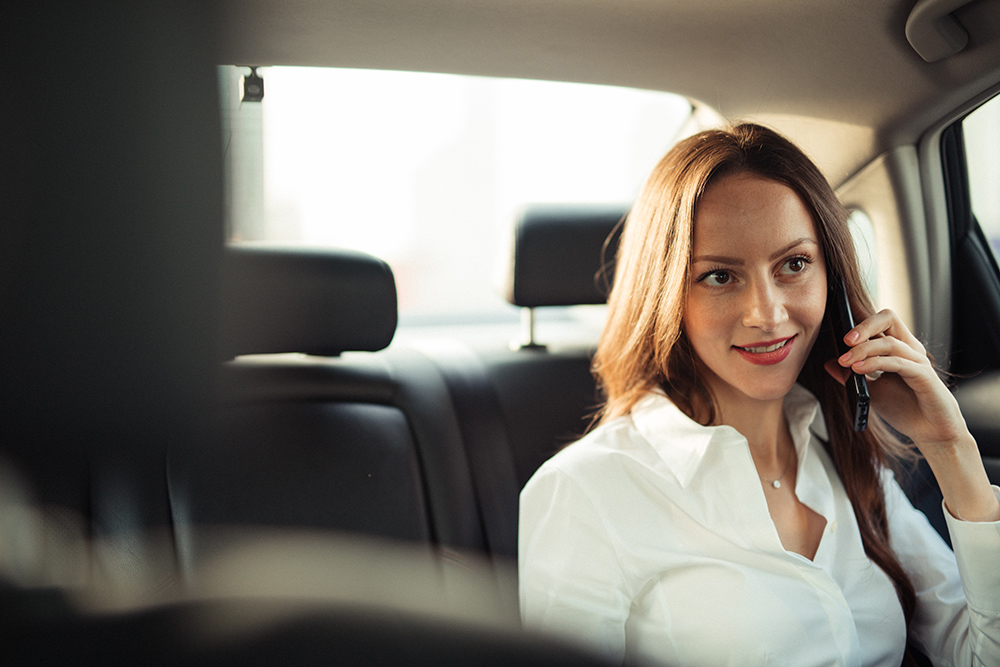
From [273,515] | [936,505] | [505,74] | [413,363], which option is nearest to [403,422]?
[413,363]

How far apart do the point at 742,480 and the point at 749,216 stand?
0.46 meters

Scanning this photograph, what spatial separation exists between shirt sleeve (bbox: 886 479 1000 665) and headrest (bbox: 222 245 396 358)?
118cm

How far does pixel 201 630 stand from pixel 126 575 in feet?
3.68

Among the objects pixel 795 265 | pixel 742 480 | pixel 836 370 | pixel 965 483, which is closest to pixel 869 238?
pixel 836 370

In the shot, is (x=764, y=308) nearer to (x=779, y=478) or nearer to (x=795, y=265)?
(x=795, y=265)

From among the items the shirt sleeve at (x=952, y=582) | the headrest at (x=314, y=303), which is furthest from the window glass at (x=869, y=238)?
the headrest at (x=314, y=303)

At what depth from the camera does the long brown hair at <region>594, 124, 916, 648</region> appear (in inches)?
53.3

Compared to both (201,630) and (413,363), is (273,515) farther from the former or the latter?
(201,630)

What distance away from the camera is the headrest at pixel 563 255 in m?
2.00

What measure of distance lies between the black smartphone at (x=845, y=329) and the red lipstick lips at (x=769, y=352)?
0.40 ft

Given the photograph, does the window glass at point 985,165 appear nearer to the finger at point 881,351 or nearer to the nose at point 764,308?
the finger at point 881,351

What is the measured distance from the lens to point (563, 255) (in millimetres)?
2029

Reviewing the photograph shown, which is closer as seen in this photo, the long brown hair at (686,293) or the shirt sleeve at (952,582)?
the shirt sleeve at (952,582)

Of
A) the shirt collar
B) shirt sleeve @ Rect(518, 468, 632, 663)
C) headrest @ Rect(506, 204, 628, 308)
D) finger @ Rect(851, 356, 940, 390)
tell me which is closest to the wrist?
finger @ Rect(851, 356, 940, 390)
